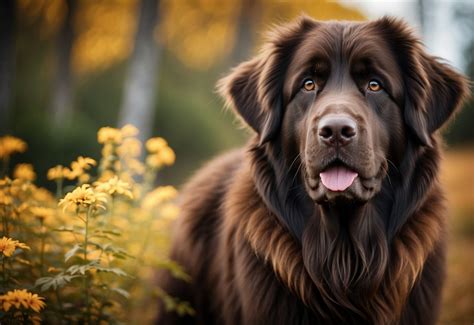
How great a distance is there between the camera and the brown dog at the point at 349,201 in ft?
10.3

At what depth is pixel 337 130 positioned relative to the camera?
270cm

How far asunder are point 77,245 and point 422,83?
2326 mm

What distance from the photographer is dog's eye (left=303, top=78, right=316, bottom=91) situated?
3.22 metres

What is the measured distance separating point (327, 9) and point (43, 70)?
11.0 m

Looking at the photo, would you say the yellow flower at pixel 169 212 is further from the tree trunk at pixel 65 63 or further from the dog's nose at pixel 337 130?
the tree trunk at pixel 65 63

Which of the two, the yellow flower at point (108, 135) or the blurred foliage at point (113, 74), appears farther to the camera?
the blurred foliage at point (113, 74)

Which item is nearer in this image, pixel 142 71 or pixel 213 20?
pixel 142 71

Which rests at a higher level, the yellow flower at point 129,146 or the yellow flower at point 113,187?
the yellow flower at point 129,146

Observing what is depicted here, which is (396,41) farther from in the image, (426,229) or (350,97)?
(426,229)

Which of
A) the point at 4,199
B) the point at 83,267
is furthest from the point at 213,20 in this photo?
the point at 83,267

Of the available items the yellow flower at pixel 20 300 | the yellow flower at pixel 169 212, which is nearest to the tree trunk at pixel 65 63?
the yellow flower at pixel 169 212

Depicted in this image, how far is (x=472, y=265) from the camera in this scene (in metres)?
7.89

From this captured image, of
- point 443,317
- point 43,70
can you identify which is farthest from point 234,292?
point 43,70

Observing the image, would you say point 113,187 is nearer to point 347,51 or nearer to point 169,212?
point 169,212
